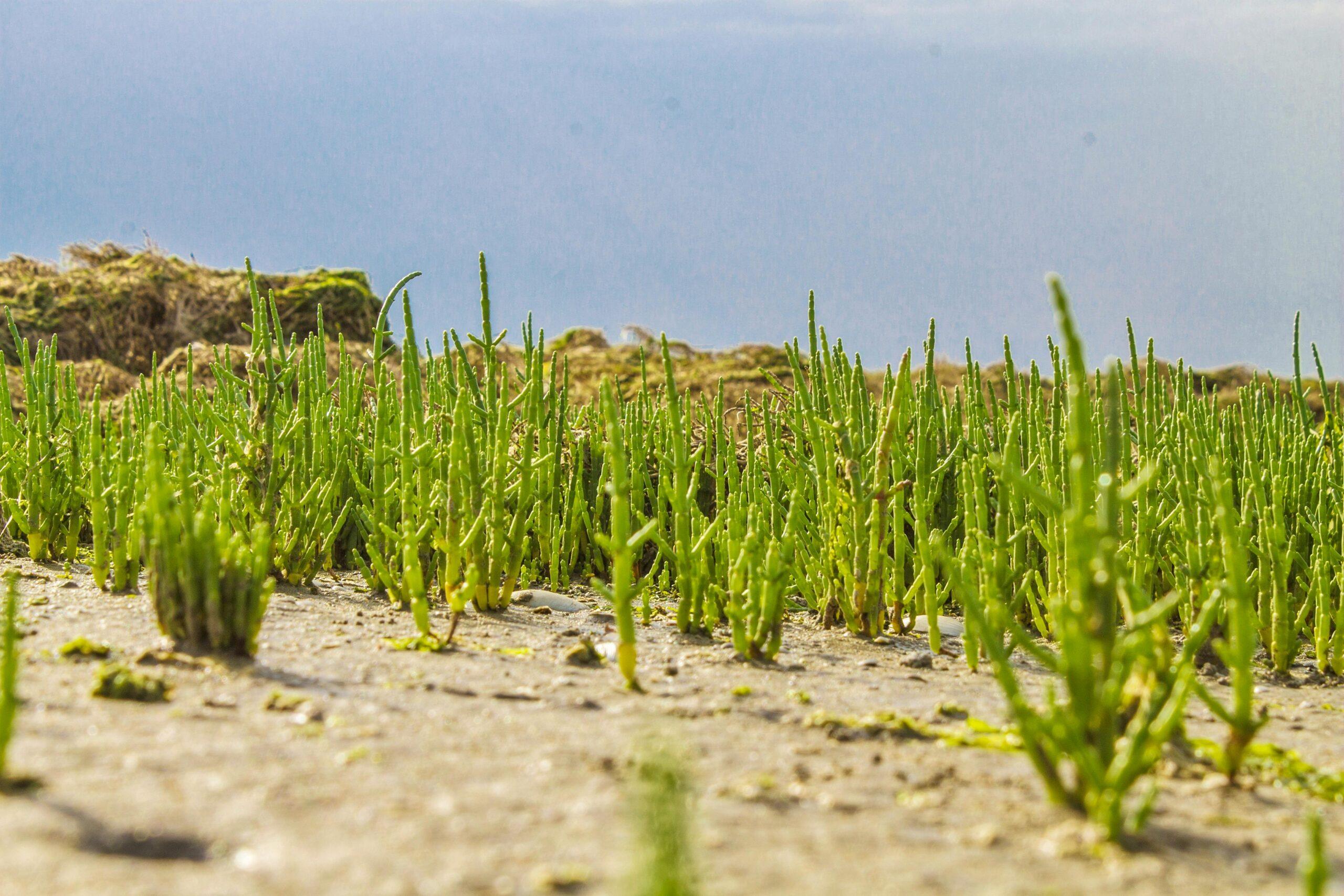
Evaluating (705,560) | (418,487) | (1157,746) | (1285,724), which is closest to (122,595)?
(418,487)

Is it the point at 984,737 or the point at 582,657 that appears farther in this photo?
the point at 582,657

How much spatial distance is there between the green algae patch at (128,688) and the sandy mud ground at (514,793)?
16 millimetres

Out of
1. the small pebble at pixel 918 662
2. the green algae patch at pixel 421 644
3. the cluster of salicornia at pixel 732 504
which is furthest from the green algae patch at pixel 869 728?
the green algae patch at pixel 421 644

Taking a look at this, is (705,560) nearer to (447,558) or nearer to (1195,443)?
(447,558)

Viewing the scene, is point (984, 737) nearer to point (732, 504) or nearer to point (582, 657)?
point (582, 657)

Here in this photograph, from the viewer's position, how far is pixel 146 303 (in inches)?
315

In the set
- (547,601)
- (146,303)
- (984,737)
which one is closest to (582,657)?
(984,737)

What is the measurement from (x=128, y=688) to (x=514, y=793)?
19.1 inches

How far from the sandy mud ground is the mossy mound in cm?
654

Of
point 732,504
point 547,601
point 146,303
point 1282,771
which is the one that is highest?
point 146,303

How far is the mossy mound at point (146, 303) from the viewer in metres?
7.60

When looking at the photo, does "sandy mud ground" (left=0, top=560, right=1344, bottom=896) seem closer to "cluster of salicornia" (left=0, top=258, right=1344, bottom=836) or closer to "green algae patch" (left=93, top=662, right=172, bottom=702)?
"green algae patch" (left=93, top=662, right=172, bottom=702)

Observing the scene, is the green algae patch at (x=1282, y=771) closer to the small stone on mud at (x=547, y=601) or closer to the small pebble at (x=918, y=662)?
the small pebble at (x=918, y=662)

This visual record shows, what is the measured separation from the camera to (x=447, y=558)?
174cm
